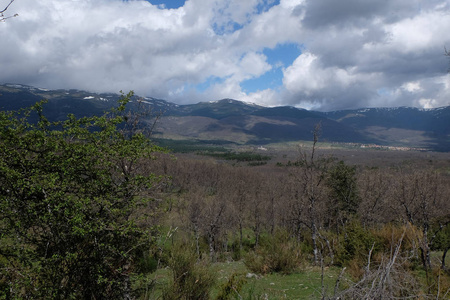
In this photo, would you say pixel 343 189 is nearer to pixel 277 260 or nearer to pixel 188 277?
pixel 277 260

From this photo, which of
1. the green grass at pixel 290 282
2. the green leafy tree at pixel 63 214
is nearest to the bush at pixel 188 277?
the green leafy tree at pixel 63 214

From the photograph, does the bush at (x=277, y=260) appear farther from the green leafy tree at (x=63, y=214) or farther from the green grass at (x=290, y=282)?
the green leafy tree at (x=63, y=214)

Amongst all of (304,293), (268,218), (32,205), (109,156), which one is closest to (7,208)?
(32,205)

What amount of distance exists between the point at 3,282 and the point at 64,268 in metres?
1.81

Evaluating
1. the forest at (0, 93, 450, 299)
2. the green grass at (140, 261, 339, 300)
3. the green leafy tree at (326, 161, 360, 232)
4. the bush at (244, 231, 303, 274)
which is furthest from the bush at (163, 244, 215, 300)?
the green leafy tree at (326, 161, 360, 232)

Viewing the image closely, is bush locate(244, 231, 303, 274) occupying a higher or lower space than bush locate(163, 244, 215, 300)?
lower

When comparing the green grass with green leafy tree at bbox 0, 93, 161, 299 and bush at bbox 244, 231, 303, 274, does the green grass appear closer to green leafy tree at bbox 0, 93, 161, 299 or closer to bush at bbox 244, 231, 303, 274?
bush at bbox 244, 231, 303, 274

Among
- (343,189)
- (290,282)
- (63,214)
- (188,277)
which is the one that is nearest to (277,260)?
(290,282)

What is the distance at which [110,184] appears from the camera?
1020 centimetres

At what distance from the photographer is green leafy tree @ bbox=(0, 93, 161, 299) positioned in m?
7.22

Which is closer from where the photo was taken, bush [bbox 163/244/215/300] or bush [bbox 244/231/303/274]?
bush [bbox 163/244/215/300]

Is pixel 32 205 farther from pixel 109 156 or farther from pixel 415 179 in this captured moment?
pixel 415 179

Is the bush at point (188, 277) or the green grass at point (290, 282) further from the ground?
the bush at point (188, 277)

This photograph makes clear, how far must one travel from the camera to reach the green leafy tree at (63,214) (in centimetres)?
722
